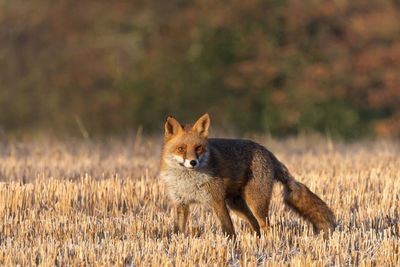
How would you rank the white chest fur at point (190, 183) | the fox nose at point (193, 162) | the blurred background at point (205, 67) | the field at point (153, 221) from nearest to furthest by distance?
1. the field at point (153, 221)
2. the fox nose at point (193, 162)
3. the white chest fur at point (190, 183)
4. the blurred background at point (205, 67)

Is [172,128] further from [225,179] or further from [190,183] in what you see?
[225,179]

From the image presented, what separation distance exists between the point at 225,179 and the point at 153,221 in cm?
91

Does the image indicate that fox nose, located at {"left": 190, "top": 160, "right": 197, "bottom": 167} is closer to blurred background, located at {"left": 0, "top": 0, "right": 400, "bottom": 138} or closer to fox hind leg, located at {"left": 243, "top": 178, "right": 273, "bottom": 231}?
fox hind leg, located at {"left": 243, "top": 178, "right": 273, "bottom": 231}

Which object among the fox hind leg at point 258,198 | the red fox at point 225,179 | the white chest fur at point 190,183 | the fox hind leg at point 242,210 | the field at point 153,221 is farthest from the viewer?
the fox hind leg at point 242,210

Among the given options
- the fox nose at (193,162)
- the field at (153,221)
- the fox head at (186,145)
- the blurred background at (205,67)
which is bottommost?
the field at (153,221)

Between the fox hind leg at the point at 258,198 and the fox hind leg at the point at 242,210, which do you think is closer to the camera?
the fox hind leg at the point at 258,198

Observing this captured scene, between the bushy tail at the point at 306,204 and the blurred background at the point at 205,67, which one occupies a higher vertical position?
the blurred background at the point at 205,67

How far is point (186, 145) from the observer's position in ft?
17.9

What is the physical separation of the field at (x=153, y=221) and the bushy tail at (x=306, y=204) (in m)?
0.15

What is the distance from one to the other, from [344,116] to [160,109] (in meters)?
5.89

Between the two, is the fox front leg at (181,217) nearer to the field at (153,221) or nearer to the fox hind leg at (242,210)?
the field at (153,221)

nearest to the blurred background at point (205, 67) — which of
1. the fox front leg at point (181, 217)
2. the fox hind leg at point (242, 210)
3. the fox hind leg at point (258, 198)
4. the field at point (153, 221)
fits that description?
the field at point (153, 221)

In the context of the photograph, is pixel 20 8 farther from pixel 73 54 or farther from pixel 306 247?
pixel 306 247

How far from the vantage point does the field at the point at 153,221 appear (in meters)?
4.70
